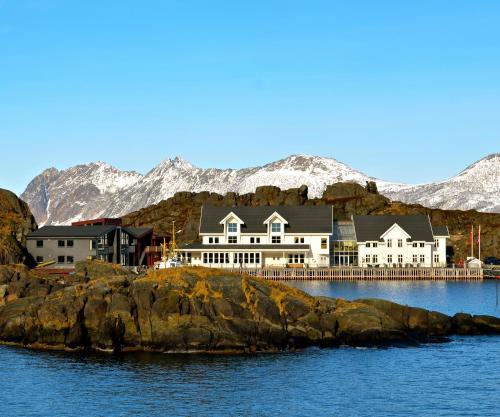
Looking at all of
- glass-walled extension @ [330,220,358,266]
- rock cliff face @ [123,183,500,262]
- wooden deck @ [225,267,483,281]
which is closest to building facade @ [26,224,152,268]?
wooden deck @ [225,267,483,281]

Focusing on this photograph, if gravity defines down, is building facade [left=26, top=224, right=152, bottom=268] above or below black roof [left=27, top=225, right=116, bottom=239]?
below

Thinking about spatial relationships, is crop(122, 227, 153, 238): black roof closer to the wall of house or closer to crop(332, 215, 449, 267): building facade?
the wall of house

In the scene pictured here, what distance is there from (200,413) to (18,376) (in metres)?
14.0

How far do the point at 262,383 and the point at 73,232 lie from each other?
79.8m

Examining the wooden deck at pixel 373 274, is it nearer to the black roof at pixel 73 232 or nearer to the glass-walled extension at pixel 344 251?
the glass-walled extension at pixel 344 251

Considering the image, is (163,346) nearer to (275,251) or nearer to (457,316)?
(457,316)

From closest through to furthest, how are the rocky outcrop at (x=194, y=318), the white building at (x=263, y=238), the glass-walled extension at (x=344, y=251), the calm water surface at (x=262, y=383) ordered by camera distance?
the calm water surface at (x=262, y=383)
the rocky outcrop at (x=194, y=318)
the white building at (x=263, y=238)
the glass-walled extension at (x=344, y=251)

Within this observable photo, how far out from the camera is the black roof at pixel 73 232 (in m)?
123

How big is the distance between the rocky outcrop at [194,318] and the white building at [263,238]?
67142mm

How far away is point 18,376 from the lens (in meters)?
51.4

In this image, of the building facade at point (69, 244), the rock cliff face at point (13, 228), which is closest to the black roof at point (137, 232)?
the building facade at point (69, 244)

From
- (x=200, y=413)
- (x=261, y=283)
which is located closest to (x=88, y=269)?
(x=261, y=283)

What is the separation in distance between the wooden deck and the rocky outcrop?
60.9 m

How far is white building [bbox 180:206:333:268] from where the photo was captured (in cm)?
13225
